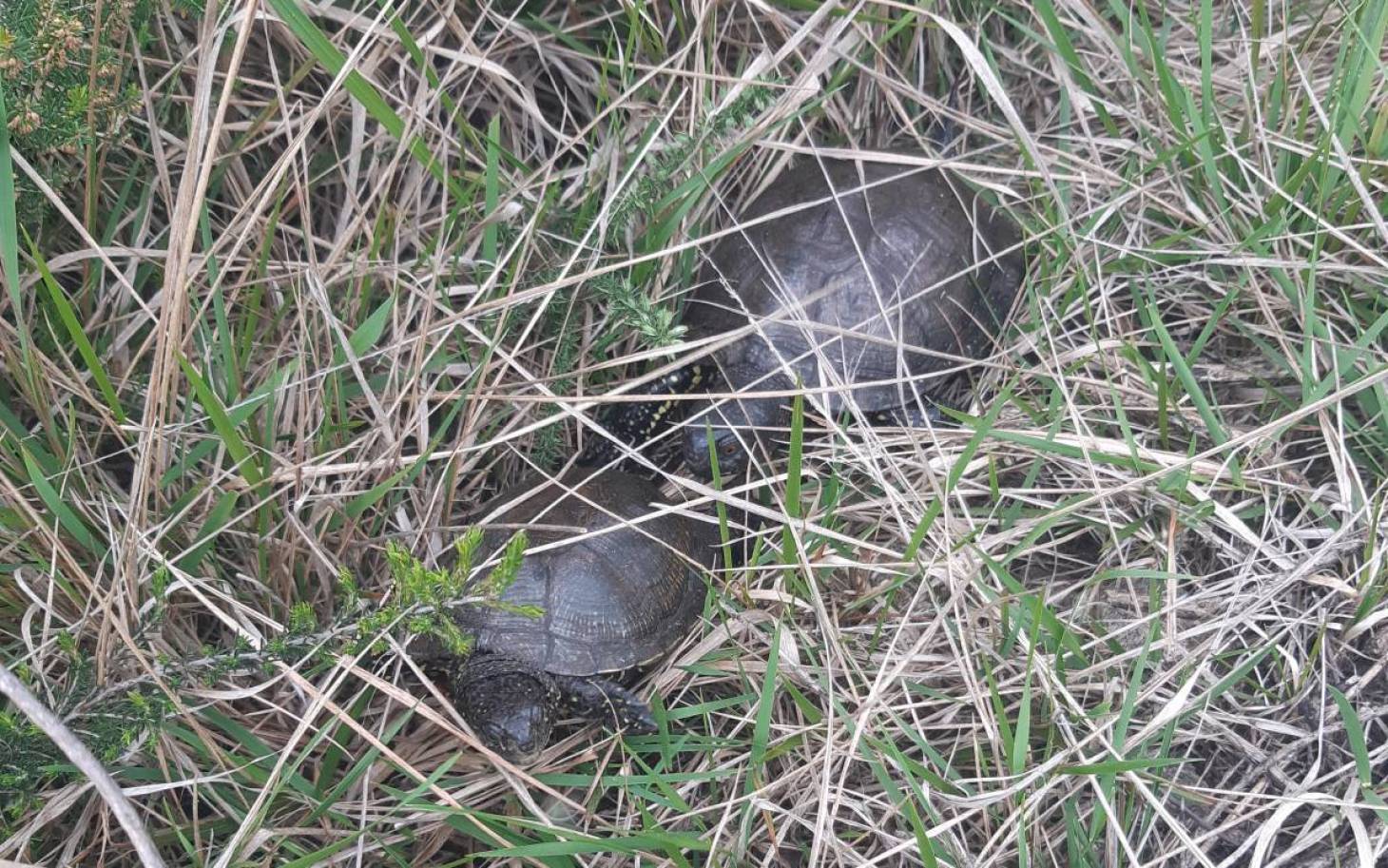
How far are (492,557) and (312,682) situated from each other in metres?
0.51

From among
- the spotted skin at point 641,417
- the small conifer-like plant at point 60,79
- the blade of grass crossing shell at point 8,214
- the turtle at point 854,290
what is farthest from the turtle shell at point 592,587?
the small conifer-like plant at point 60,79

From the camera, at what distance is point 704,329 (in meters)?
3.20

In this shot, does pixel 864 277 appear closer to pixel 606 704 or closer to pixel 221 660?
pixel 606 704

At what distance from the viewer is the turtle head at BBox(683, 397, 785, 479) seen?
9.88ft

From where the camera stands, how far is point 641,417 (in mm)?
3057

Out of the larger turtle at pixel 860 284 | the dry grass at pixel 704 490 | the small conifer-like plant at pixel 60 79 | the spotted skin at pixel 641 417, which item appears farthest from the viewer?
the larger turtle at pixel 860 284

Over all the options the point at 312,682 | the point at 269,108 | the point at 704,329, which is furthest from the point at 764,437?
the point at 269,108

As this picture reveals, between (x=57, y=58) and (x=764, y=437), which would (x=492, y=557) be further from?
(x=57, y=58)

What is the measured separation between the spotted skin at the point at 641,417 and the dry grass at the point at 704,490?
0.30 feet

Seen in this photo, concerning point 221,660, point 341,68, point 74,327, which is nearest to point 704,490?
point 221,660

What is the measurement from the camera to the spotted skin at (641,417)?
301 centimetres

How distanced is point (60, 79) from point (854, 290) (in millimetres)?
2035

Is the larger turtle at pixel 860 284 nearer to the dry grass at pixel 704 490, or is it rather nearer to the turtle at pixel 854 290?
the turtle at pixel 854 290

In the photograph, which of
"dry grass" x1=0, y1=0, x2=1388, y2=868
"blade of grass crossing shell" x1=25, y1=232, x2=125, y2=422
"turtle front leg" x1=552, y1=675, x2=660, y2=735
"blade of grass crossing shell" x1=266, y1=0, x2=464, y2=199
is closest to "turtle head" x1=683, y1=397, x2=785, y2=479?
"dry grass" x1=0, y1=0, x2=1388, y2=868
